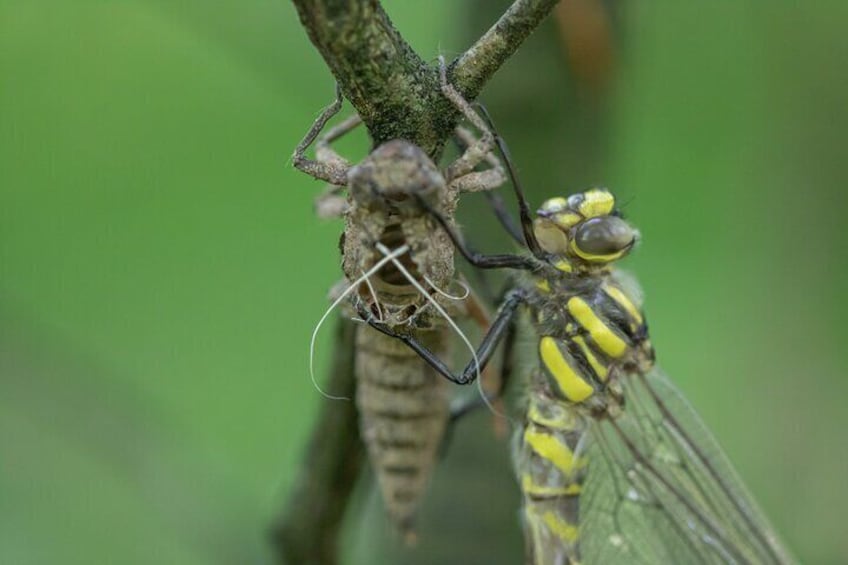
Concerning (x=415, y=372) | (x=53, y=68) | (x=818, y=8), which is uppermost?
(x=818, y=8)

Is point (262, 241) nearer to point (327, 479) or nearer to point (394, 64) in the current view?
point (327, 479)

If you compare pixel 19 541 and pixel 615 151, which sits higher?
pixel 615 151

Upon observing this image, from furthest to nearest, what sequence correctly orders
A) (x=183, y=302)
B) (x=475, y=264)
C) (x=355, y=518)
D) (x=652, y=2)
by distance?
(x=183, y=302) → (x=652, y=2) → (x=355, y=518) → (x=475, y=264)

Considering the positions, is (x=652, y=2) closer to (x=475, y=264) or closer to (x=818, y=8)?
(x=818, y=8)

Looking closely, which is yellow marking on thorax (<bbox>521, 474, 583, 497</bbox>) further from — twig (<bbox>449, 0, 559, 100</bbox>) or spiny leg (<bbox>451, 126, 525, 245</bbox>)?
twig (<bbox>449, 0, 559, 100</bbox>)

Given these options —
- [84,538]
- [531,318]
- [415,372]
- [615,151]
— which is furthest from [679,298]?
[84,538]

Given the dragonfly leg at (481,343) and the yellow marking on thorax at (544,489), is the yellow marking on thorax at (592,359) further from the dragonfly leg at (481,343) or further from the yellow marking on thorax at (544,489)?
the yellow marking on thorax at (544,489)
